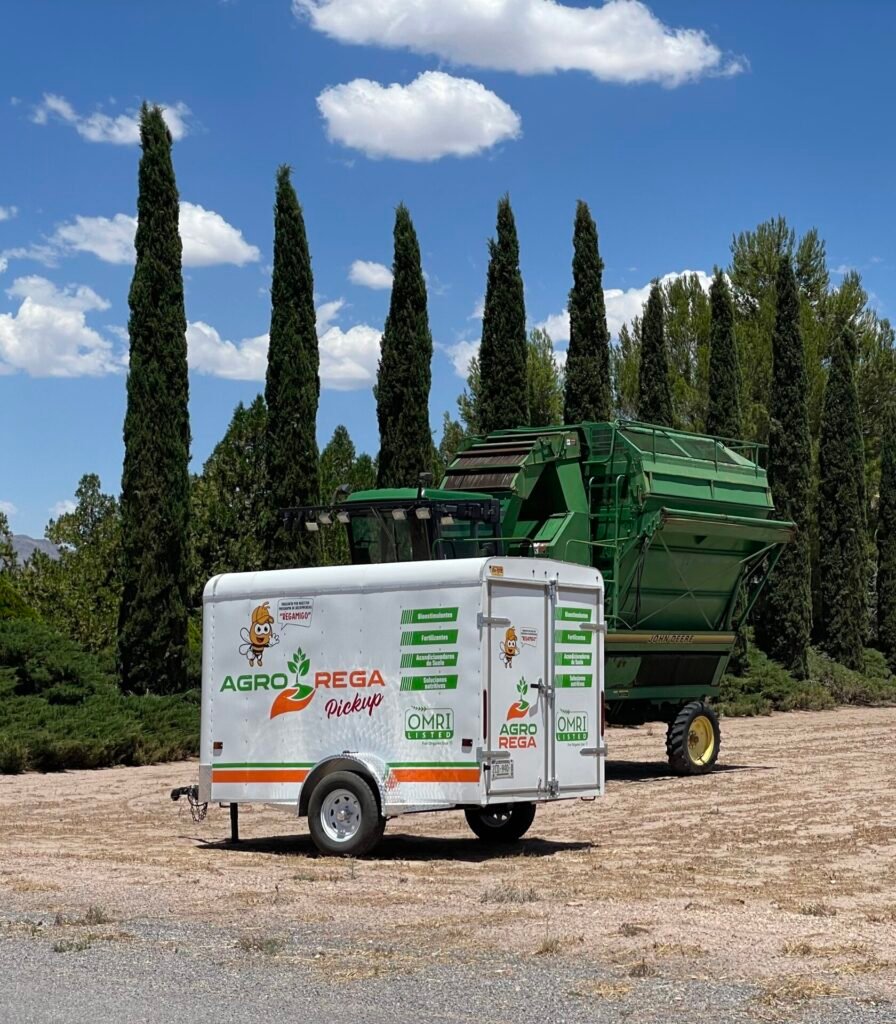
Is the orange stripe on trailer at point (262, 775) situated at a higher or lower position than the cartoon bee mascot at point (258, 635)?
lower

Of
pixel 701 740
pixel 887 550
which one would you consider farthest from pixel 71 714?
pixel 887 550

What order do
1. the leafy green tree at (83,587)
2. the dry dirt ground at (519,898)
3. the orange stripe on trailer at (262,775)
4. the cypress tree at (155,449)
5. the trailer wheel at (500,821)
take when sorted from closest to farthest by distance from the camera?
the dry dirt ground at (519,898), the orange stripe on trailer at (262,775), the trailer wheel at (500,821), the cypress tree at (155,449), the leafy green tree at (83,587)

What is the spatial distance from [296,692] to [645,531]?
25.5 ft

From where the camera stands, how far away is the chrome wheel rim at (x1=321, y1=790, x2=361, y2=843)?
12.7 metres

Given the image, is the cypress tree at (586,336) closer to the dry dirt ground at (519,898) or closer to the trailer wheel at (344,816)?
the dry dirt ground at (519,898)

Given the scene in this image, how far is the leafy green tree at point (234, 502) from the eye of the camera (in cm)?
3369

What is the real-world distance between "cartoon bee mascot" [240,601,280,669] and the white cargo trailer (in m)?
0.01

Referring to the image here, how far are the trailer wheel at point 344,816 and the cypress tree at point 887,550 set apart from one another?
36.3m

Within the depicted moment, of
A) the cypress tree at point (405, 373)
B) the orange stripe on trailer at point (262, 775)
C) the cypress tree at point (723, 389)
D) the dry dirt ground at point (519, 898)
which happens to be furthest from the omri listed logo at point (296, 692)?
the cypress tree at point (723, 389)

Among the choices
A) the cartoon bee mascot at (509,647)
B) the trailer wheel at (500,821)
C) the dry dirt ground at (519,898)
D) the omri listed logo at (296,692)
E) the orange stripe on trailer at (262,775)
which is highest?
the cartoon bee mascot at (509,647)

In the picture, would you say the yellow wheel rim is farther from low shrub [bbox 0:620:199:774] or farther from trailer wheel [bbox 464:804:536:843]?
trailer wheel [bbox 464:804:536:843]

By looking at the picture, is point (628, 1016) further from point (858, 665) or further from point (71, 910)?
point (858, 665)

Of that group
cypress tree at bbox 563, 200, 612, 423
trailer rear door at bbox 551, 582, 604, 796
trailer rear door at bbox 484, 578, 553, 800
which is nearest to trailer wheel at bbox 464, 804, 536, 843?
trailer rear door at bbox 551, 582, 604, 796

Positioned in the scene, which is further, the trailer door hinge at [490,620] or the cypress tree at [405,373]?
the cypress tree at [405,373]
